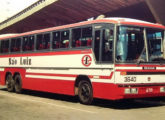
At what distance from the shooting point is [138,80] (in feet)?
33.5

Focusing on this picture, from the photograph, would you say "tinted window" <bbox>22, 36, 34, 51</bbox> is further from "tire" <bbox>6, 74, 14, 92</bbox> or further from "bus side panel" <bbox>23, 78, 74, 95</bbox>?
"tire" <bbox>6, 74, 14, 92</bbox>

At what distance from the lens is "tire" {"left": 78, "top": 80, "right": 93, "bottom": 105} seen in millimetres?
11133

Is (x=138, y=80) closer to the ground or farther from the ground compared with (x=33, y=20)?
closer to the ground

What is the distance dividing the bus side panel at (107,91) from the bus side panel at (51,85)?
154 centimetres

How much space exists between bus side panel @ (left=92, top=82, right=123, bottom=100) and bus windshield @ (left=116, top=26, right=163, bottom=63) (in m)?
0.88

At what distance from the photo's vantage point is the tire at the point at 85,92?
11.1m

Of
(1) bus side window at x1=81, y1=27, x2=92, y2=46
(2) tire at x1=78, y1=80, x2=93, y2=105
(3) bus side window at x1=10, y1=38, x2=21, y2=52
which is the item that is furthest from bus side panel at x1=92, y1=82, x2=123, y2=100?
(3) bus side window at x1=10, y1=38, x2=21, y2=52

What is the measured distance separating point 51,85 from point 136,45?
15.1ft

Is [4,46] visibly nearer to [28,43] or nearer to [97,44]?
[28,43]

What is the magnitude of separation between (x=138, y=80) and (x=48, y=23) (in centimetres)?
2560

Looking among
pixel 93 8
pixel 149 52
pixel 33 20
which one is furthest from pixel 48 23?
pixel 149 52


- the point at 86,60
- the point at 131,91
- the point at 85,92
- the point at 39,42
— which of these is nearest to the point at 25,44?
the point at 39,42

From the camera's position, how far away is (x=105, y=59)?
10.5 metres

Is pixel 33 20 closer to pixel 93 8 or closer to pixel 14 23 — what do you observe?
pixel 14 23
